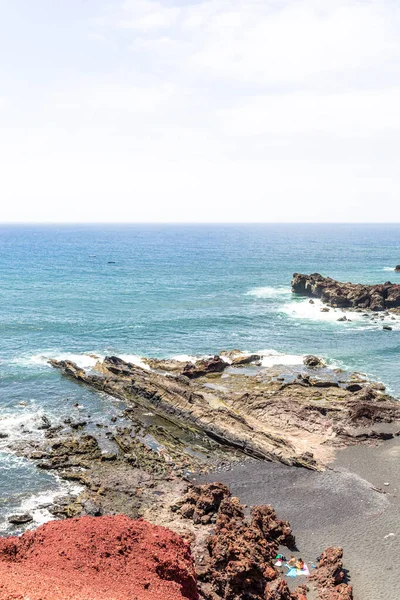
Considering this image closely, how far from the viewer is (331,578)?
1075 inches

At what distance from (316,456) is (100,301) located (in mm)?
71483

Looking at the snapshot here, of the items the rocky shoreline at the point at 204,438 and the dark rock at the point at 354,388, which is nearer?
the rocky shoreline at the point at 204,438

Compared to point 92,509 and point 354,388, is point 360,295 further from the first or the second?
point 92,509

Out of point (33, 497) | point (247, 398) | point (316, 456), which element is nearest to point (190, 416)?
point (247, 398)

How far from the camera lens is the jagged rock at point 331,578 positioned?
86.3 ft

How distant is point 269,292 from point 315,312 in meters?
22.9

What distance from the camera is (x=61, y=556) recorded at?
74.4ft

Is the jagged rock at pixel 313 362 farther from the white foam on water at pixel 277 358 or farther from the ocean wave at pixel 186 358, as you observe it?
the ocean wave at pixel 186 358

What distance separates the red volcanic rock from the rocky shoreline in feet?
15.0

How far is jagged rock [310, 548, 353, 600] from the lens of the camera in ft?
86.3

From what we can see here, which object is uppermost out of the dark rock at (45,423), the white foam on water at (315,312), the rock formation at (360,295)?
the rock formation at (360,295)

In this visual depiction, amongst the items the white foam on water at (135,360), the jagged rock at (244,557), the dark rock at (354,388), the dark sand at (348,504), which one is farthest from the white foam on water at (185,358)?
the jagged rock at (244,557)

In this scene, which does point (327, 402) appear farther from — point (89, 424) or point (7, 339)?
point (7, 339)

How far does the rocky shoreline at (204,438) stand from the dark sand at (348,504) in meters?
1.28
